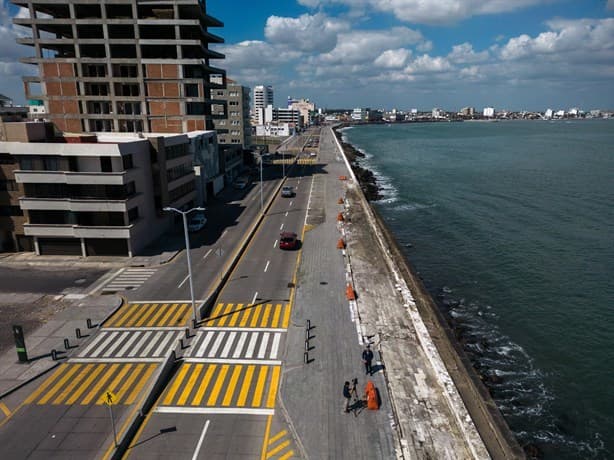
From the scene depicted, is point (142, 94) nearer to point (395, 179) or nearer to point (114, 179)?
point (114, 179)

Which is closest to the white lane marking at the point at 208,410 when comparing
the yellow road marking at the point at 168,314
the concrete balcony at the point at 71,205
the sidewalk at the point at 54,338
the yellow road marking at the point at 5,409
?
the yellow road marking at the point at 5,409

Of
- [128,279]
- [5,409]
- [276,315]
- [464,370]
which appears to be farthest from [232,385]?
[128,279]

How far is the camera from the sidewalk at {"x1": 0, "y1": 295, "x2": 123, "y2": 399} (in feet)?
86.3

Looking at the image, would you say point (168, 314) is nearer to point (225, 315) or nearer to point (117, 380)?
point (225, 315)

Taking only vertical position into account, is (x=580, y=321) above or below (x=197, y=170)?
below

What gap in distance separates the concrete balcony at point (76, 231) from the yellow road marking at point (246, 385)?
87.9 feet

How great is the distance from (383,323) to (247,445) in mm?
15504

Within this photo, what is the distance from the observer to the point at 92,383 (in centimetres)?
2555

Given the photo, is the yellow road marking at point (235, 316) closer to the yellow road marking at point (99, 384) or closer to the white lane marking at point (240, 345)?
the white lane marking at point (240, 345)

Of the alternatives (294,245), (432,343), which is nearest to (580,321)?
(432,343)

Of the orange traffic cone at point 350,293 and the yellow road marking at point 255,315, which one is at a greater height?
the orange traffic cone at point 350,293

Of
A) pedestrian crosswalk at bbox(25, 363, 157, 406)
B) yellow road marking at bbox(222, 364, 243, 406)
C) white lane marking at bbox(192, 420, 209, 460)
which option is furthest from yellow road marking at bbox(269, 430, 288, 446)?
pedestrian crosswalk at bbox(25, 363, 157, 406)

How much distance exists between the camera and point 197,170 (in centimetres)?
6981

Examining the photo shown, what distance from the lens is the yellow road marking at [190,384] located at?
23641 mm
